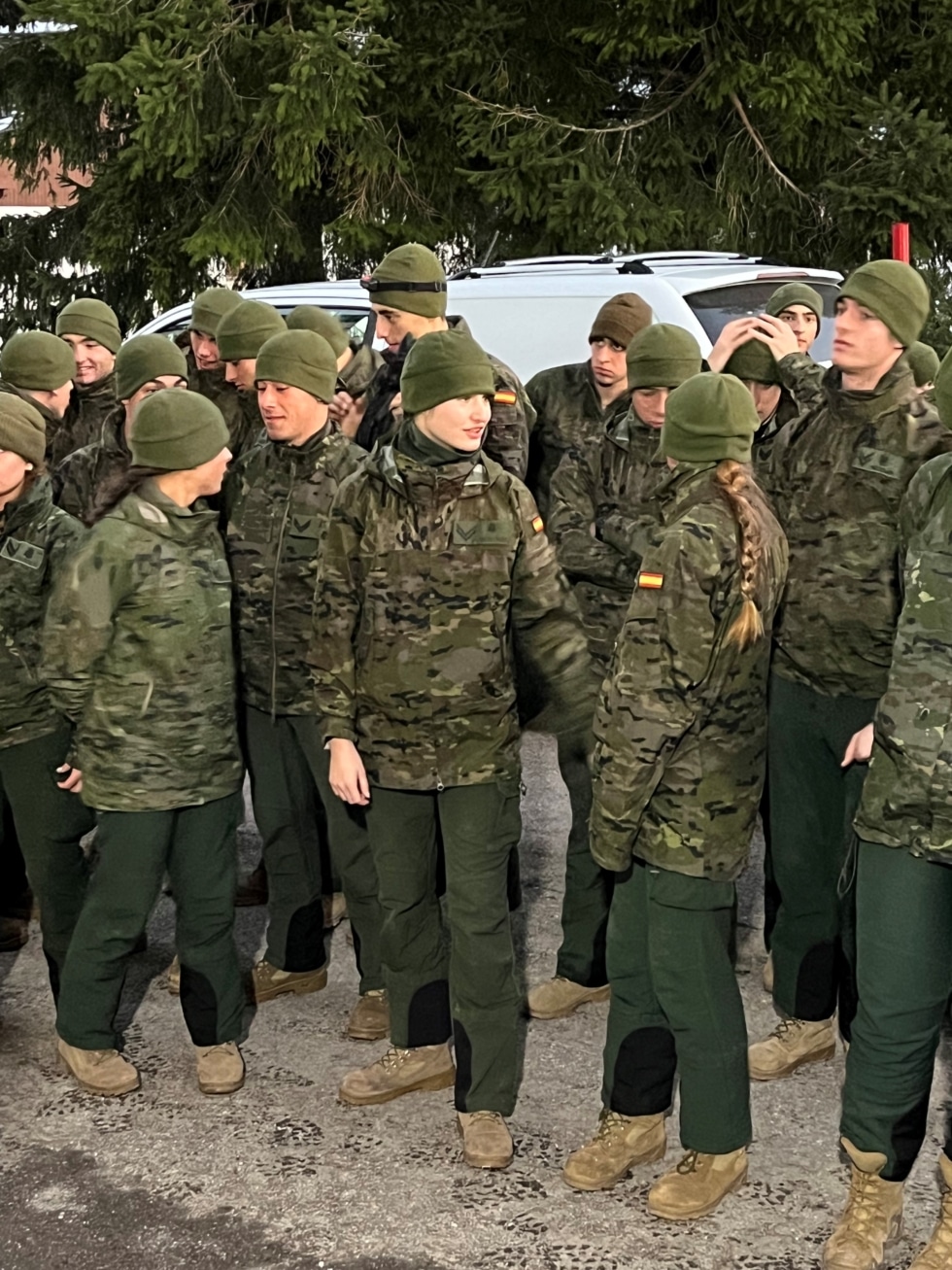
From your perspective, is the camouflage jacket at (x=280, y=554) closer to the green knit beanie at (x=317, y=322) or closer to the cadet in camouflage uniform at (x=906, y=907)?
the green knit beanie at (x=317, y=322)

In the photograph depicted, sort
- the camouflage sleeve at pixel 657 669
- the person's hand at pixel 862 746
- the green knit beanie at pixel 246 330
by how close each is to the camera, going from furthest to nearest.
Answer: the green knit beanie at pixel 246 330 → the person's hand at pixel 862 746 → the camouflage sleeve at pixel 657 669

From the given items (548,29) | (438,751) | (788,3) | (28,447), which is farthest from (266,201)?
(438,751)

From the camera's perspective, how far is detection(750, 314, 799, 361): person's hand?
17.0 feet

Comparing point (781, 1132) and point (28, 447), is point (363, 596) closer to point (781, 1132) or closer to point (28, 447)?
point (28, 447)

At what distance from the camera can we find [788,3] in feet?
38.8

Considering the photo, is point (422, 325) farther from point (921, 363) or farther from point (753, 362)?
point (921, 363)

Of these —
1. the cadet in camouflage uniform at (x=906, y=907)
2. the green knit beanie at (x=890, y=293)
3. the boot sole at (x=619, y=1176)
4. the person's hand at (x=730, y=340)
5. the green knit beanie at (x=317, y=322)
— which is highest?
the green knit beanie at (x=890, y=293)

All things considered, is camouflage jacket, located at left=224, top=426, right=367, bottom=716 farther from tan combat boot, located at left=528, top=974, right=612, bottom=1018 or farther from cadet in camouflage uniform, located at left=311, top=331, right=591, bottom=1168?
tan combat boot, located at left=528, top=974, right=612, bottom=1018

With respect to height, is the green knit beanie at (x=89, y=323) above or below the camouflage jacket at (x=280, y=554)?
above

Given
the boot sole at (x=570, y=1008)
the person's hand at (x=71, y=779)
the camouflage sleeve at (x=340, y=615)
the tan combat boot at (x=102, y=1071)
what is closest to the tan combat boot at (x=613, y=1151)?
the boot sole at (x=570, y=1008)

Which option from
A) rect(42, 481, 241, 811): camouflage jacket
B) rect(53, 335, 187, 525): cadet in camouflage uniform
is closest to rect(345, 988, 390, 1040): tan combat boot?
rect(42, 481, 241, 811): camouflage jacket

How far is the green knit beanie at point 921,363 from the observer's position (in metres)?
4.91

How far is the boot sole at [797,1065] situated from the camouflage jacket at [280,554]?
66.2 inches

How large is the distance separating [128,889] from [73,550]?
3.06 feet
